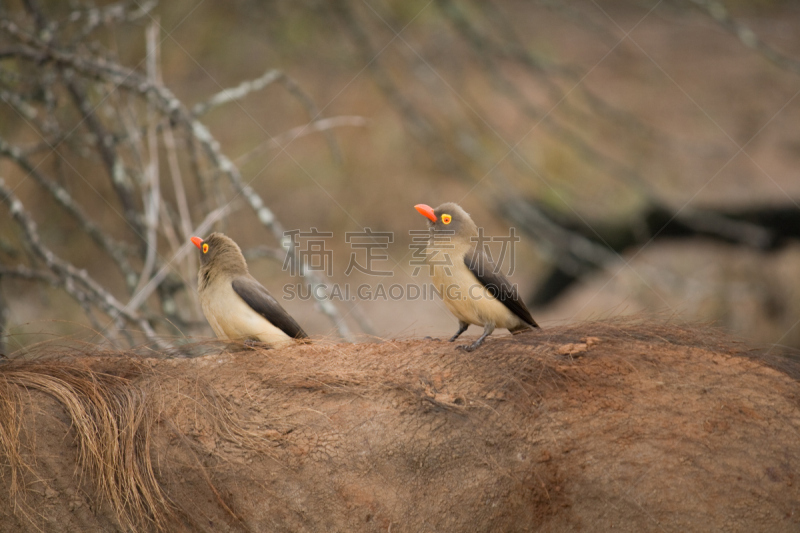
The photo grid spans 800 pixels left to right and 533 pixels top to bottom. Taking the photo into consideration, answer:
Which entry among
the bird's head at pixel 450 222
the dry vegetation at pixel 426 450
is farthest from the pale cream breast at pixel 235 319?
the bird's head at pixel 450 222

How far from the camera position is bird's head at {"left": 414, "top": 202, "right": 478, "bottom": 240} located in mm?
4797

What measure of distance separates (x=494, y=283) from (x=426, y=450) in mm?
1569

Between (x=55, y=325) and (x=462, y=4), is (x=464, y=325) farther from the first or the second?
(x=462, y=4)

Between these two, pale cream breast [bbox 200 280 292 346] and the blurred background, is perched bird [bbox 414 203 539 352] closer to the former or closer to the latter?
pale cream breast [bbox 200 280 292 346]

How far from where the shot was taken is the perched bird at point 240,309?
14.5ft

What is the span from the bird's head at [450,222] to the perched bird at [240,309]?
3.86 ft

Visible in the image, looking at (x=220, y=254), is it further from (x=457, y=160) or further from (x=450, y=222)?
(x=457, y=160)

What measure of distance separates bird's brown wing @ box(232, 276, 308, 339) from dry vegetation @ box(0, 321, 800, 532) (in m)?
0.97

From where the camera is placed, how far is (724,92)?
13078 millimetres

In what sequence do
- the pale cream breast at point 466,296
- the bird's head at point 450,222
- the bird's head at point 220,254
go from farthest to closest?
the bird's head at point 450,222 → the bird's head at point 220,254 → the pale cream breast at point 466,296

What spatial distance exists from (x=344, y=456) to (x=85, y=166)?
8.74 metres

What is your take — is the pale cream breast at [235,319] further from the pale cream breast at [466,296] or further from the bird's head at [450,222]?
the bird's head at [450,222]

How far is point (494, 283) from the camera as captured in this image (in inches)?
181

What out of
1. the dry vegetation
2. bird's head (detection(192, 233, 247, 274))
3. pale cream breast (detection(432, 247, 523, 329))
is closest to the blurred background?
bird's head (detection(192, 233, 247, 274))
